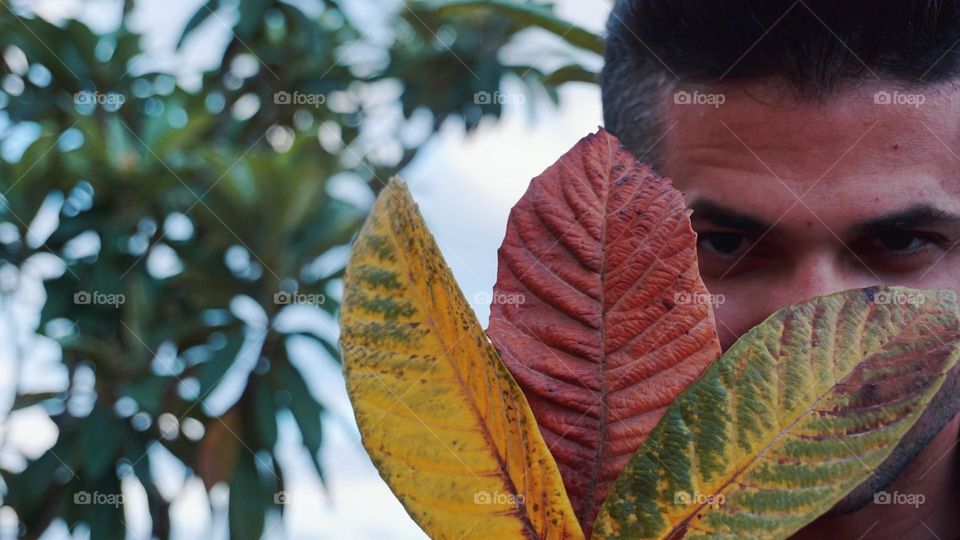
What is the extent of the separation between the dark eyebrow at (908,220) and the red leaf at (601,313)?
49cm

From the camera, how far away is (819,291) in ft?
2.29

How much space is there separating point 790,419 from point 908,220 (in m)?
0.54

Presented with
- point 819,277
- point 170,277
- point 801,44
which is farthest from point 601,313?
point 170,277

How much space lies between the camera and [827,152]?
2.53ft

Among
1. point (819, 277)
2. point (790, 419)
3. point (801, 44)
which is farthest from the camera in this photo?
point (801, 44)

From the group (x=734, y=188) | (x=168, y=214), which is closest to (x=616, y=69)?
(x=734, y=188)

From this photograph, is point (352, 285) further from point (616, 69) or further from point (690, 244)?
point (616, 69)

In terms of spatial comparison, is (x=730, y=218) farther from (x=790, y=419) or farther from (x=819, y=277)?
(x=790, y=419)

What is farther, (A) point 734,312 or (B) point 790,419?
(A) point 734,312

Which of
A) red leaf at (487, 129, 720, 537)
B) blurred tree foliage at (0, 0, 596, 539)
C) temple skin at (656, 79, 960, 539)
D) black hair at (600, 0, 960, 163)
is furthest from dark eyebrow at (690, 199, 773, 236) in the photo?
blurred tree foliage at (0, 0, 596, 539)

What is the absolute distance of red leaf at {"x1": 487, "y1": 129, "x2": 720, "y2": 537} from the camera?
0.30 meters

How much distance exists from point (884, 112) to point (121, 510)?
9.42ft

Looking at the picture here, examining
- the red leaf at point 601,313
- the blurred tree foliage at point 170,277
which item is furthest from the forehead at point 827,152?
the blurred tree foliage at point 170,277

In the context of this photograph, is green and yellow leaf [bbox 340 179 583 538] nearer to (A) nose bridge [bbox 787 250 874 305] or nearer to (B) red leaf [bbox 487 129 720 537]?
(B) red leaf [bbox 487 129 720 537]
